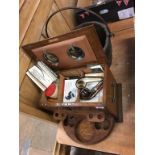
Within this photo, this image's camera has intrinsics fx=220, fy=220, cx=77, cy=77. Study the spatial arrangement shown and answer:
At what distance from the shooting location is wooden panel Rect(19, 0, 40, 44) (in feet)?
2.43

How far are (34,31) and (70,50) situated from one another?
7.4 inches

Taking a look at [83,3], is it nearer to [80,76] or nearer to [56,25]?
[56,25]

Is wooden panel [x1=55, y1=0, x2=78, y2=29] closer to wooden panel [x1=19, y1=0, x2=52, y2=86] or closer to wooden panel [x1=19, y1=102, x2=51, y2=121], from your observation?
wooden panel [x1=19, y1=0, x2=52, y2=86]

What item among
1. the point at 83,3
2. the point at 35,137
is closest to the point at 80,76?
the point at 83,3

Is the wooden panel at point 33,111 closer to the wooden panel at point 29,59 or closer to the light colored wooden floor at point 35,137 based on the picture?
the wooden panel at point 29,59

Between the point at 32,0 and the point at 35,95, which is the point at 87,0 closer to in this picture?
the point at 32,0

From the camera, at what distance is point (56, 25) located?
0.93 m

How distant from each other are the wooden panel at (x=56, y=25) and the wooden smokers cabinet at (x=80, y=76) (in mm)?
176

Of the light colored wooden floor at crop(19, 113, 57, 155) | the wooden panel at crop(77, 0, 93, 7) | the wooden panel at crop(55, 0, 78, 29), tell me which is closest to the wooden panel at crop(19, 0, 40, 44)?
the wooden panel at crop(55, 0, 78, 29)

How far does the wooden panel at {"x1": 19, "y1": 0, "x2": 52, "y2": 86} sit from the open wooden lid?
0.03 meters

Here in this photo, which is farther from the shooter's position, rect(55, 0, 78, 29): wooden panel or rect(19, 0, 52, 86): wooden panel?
rect(55, 0, 78, 29): wooden panel

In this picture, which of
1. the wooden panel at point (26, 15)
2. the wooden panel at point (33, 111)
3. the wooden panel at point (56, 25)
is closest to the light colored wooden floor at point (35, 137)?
the wooden panel at point (33, 111)
